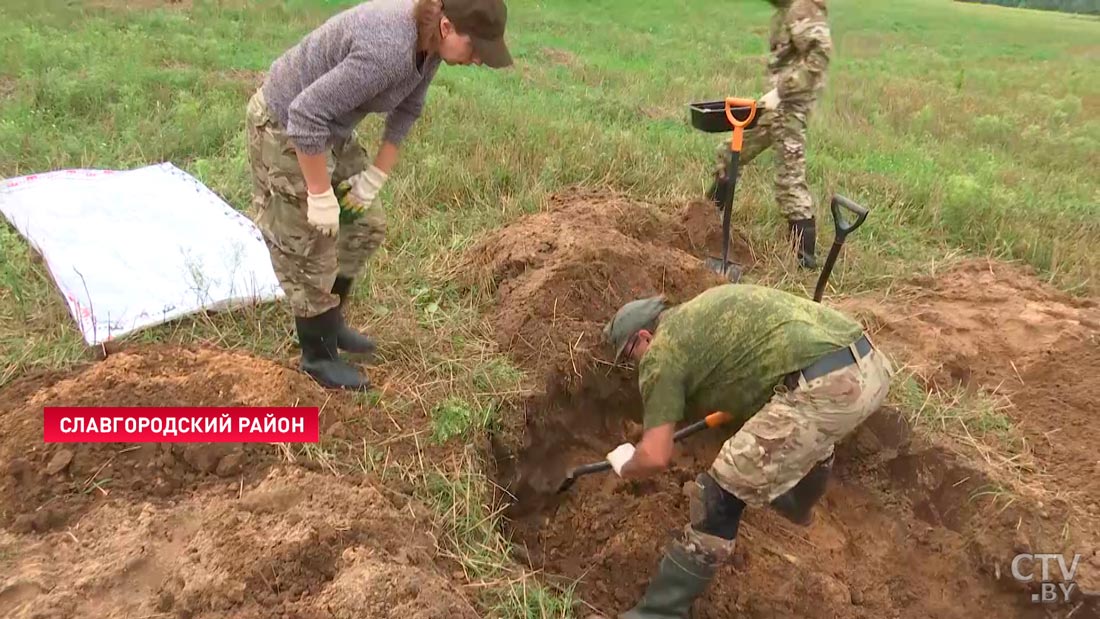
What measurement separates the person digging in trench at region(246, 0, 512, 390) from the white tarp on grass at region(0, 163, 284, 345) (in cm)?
66

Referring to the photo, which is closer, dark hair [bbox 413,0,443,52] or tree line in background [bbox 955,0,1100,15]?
dark hair [bbox 413,0,443,52]

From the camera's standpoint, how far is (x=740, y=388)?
100 inches

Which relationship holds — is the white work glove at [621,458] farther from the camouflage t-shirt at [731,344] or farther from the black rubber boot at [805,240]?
the black rubber boot at [805,240]

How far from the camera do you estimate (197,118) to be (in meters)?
5.36

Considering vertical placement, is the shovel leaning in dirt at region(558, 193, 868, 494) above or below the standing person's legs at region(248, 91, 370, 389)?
below

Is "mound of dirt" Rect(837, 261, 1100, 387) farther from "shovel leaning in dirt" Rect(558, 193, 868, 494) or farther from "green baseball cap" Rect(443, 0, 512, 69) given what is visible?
"green baseball cap" Rect(443, 0, 512, 69)

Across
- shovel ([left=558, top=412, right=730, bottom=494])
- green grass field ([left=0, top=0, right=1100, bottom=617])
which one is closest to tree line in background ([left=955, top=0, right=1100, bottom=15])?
green grass field ([left=0, top=0, right=1100, bottom=617])

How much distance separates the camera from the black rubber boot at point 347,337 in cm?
319

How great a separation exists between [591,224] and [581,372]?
1.15 metres

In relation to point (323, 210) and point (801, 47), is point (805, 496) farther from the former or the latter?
point (801, 47)

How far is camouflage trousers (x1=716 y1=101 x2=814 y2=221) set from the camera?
15.2 ft

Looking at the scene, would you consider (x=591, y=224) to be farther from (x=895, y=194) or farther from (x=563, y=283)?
(x=895, y=194)

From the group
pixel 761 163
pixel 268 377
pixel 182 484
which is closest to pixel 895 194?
pixel 761 163

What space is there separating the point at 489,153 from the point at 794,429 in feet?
10.9
